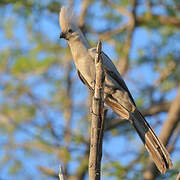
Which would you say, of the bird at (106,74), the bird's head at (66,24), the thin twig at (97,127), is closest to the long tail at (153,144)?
the bird at (106,74)

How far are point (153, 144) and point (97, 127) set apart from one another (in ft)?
2.87

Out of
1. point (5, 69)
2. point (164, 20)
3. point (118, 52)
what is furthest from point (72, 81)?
point (164, 20)

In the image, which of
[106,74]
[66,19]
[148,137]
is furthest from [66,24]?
[148,137]

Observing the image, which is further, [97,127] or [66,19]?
[66,19]

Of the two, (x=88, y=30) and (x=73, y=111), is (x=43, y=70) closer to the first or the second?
(x=73, y=111)

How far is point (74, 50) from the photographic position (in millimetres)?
4254

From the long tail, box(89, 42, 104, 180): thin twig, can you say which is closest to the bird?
the long tail

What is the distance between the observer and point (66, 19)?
4352 mm

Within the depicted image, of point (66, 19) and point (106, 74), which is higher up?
point (66, 19)

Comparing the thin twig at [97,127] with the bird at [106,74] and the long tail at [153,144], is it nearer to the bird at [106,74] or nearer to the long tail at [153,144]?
the long tail at [153,144]

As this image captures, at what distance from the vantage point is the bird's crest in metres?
4.32

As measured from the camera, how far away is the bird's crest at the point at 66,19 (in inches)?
170

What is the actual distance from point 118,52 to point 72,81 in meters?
2.31

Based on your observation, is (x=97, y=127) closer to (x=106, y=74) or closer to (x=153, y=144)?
(x=153, y=144)
